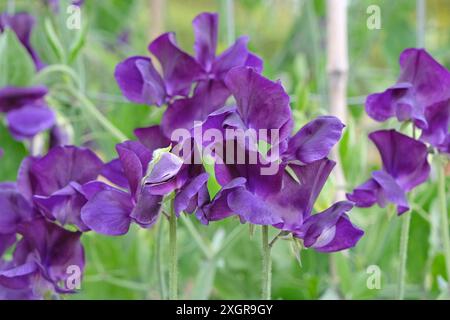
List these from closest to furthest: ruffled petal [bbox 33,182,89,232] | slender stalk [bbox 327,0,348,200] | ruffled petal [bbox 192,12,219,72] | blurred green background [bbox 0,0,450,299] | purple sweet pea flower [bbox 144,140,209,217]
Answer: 1. purple sweet pea flower [bbox 144,140,209,217]
2. ruffled petal [bbox 33,182,89,232]
3. ruffled petal [bbox 192,12,219,72]
4. blurred green background [bbox 0,0,450,299]
5. slender stalk [bbox 327,0,348,200]

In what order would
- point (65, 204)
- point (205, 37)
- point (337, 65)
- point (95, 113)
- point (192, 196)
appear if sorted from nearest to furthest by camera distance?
point (192, 196) → point (65, 204) → point (205, 37) → point (95, 113) → point (337, 65)

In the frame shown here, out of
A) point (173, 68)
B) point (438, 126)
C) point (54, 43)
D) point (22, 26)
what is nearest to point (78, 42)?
point (54, 43)

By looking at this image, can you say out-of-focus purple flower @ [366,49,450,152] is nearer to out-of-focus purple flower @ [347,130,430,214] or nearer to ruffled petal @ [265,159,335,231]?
out-of-focus purple flower @ [347,130,430,214]

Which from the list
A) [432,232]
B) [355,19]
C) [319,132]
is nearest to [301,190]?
[319,132]

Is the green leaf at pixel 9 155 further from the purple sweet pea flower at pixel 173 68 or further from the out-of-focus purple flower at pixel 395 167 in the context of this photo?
the out-of-focus purple flower at pixel 395 167

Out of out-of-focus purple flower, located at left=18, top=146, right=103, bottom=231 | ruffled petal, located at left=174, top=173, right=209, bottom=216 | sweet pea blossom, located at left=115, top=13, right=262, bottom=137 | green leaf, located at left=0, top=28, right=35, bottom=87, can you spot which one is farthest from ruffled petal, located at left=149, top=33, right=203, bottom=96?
green leaf, located at left=0, top=28, right=35, bottom=87

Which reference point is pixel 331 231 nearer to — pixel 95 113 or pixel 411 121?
pixel 411 121
